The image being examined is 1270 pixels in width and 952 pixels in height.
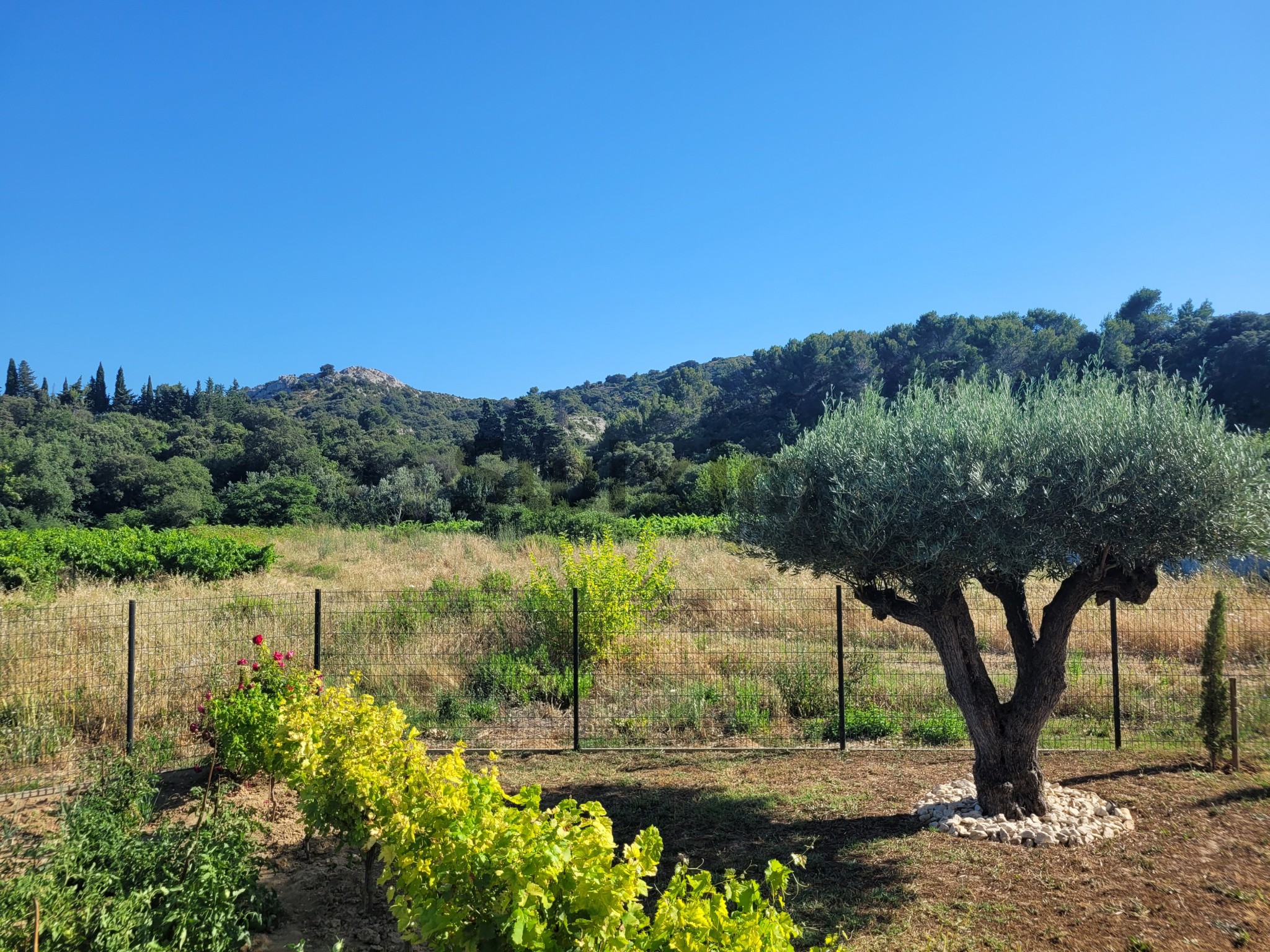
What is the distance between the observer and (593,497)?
1854 inches

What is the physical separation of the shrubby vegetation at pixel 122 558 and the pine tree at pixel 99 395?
216ft

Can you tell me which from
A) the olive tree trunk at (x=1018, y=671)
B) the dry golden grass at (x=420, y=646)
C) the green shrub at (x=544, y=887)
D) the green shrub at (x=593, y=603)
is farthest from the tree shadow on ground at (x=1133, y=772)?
the green shrub at (x=544, y=887)

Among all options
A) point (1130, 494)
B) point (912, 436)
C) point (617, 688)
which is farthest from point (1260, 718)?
point (617, 688)

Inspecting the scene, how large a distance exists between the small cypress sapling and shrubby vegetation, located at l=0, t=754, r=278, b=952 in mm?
7930

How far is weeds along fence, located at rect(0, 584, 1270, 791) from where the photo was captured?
837cm

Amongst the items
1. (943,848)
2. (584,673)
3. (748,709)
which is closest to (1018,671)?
(943,848)

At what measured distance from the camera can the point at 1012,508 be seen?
5266 millimetres

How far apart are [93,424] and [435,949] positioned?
6371 cm

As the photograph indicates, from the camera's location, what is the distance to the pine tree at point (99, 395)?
248ft

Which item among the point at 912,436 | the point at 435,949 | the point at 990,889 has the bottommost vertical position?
the point at 990,889

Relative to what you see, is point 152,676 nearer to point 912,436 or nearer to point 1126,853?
point 912,436

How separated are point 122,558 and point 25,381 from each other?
273 feet

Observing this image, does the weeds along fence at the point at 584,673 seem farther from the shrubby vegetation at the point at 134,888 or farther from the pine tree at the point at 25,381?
the pine tree at the point at 25,381

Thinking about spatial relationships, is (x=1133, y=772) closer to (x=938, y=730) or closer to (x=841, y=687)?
(x=938, y=730)
